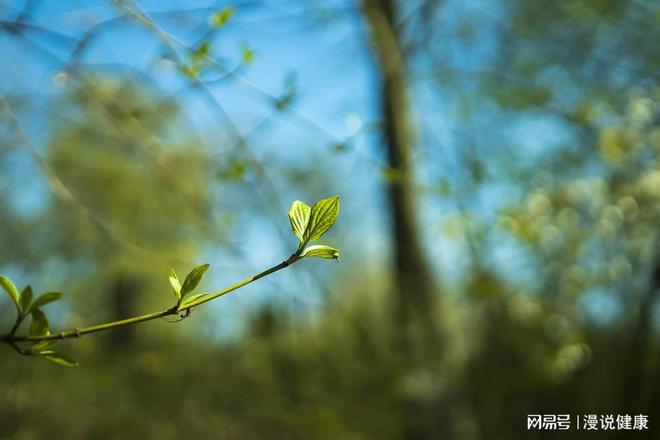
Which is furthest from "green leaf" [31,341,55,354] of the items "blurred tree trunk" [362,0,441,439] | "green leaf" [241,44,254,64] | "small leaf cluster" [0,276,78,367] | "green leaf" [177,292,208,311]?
"blurred tree trunk" [362,0,441,439]

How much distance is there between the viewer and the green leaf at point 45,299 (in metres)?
0.37

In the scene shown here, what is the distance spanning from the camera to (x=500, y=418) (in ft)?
7.70

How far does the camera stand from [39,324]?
386 millimetres

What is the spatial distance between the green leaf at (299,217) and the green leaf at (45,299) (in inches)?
6.6

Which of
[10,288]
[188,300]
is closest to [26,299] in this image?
[10,288]

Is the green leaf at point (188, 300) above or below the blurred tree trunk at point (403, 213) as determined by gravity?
below

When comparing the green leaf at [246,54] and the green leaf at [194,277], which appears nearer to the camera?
the green leaf at [194,277]

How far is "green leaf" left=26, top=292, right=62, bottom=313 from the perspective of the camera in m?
0.37

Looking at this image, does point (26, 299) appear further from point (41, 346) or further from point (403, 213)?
point (403, 213)

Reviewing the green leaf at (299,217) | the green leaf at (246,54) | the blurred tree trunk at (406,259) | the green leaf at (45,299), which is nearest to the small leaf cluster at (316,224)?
the green leaf at (299,217)

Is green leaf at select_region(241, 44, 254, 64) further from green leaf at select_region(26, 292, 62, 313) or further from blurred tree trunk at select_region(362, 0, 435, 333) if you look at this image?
blurred tree trunk at select_region(362, 0, 435, 333)

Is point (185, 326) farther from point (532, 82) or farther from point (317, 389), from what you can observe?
point (532, 82)

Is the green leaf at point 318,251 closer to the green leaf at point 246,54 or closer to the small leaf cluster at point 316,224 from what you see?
the small leaf cluster at point 316,224

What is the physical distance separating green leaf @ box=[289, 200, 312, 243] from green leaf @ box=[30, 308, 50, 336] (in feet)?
0.60
